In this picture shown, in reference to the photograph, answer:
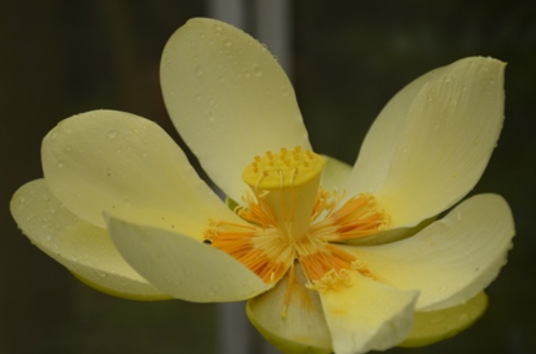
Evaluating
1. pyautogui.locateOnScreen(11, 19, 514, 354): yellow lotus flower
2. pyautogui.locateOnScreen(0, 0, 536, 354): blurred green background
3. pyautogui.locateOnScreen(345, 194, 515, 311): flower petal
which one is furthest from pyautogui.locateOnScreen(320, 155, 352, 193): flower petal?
pyautogui.locateOnScreen(0, 0, 536, 354): blurred green background

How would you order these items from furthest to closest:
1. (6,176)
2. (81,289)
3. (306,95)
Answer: (306,95) < (81,289) < (6,176)

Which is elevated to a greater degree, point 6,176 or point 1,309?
point 6,176

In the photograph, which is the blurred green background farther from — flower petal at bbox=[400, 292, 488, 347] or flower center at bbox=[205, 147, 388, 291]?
flower petal at bbox=[400, 292, 488, 347]

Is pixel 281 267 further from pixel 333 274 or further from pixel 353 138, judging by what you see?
pixel 353 138

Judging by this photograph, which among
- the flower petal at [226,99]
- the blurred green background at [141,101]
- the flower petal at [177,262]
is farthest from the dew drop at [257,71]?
the blurred green background at [141,101]

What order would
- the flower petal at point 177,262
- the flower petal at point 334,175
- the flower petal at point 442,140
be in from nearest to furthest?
1. the flower petal at point 177,262
2. the flower petal at point 442,140
3. the flower petal at point 334,175

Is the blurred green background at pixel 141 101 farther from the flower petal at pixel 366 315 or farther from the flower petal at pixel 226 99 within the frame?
the flower petal at pixel 366 315

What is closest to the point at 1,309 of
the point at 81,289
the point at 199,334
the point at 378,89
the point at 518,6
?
the point at 81,289
